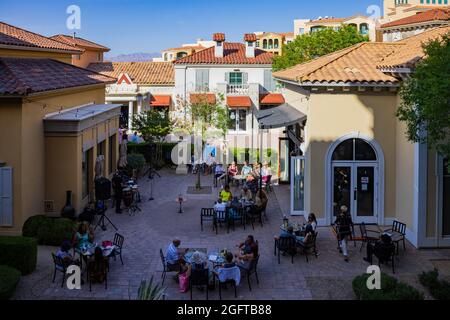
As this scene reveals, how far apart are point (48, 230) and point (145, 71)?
3711 centimetres

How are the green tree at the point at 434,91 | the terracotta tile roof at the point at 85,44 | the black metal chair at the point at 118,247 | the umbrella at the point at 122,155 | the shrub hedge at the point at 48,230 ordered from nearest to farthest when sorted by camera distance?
the green tree at the point at 434,91 → the black metal chair at the point at 118,247 → the shrub hedge at the point at 48,230 → the umbrella at the point at 122,155 → the terracotta tile roof at the point at 85,44

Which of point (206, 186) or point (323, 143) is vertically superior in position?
point (323, 143)

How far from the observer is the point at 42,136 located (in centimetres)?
1891

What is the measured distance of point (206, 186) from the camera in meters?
26.9

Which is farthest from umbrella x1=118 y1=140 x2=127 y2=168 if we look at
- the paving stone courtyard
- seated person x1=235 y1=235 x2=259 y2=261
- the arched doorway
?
seated person x1=235 y1=235 x2=259 y2=261

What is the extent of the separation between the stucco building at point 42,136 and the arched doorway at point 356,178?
8.56 m

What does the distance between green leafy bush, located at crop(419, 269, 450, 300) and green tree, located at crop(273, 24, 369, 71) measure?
28.8 metres

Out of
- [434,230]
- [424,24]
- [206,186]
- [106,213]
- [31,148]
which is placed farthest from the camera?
[424,24]

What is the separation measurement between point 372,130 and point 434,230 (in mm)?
3901

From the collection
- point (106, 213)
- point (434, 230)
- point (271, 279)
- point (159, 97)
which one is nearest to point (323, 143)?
point (434, 230)

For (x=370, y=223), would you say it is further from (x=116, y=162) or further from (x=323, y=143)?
(x=116, y=162)

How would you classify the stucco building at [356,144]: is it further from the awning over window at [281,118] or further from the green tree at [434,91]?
the green tree at [434,91]

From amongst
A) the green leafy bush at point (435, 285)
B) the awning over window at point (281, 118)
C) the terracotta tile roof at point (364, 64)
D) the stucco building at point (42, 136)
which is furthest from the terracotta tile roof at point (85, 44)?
the green leafy bush at point (435, 285)

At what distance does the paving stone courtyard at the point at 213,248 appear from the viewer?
43.2 feet
